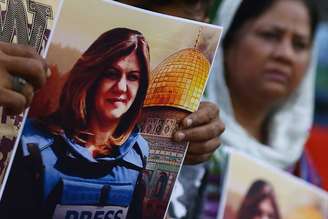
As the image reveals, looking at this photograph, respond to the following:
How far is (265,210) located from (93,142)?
0.62 m

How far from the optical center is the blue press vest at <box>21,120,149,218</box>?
0.87 m

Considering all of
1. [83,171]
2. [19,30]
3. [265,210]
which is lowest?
[265,210]

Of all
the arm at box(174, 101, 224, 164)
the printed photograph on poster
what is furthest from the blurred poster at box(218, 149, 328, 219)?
the printed photograph on poster

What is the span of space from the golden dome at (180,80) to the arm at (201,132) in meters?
0.02

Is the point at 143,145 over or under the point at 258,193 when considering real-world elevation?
over

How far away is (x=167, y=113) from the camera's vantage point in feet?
3.04

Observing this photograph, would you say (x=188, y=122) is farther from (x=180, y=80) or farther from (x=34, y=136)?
(x=34, y=136)

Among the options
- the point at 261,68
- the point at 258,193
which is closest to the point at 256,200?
the point at 258,193

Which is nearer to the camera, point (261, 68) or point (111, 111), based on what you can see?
point (111, 111)

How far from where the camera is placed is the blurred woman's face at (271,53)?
5.83ft

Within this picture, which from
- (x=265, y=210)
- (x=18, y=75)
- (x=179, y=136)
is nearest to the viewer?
(x=18, y=75)

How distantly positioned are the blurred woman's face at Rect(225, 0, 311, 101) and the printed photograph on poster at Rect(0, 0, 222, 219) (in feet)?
2.73

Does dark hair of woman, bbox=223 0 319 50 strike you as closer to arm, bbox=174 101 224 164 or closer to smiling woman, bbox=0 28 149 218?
arm, bbox=174 101 224 164

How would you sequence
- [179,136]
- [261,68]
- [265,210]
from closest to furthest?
1. [179,136]
2. [265,210]
3. [261,68]
